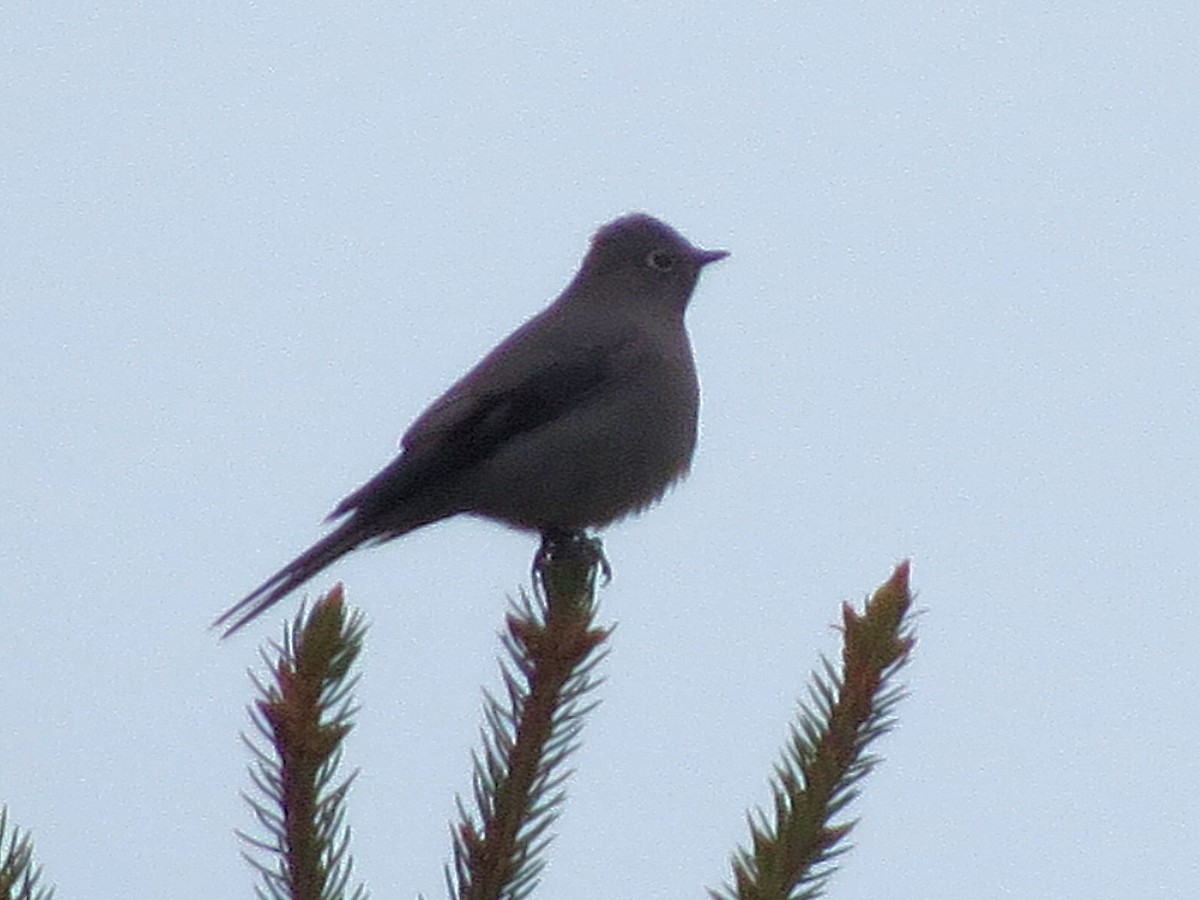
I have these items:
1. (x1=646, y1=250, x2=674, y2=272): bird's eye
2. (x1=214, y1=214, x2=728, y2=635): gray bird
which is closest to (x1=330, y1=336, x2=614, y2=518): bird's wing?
(x1=214, y1=214, x2=728, y2=635): gray bird

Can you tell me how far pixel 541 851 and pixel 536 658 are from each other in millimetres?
392

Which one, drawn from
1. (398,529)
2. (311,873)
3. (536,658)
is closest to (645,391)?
(398,529)

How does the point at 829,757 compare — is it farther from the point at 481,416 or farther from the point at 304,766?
the point at 481,416

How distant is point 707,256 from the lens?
9.01 m

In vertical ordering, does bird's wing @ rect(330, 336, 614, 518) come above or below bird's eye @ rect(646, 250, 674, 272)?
below

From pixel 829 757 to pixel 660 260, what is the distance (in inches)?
255

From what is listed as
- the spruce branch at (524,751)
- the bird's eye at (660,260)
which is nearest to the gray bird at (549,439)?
the bird's eye at (660,260)

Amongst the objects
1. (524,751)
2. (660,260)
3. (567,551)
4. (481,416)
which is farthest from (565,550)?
(660,260)

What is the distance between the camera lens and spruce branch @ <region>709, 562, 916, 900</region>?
8.27ft

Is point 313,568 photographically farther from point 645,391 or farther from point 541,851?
point 541,851

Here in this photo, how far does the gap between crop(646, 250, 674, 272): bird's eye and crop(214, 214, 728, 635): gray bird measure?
0.75m

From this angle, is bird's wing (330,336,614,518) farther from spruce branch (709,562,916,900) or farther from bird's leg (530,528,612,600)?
spruce branch (709,562,916,900)

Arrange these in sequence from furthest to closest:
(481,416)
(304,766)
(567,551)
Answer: (481,416) < (567,551) < (304,766)

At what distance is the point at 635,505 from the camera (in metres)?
7.60
